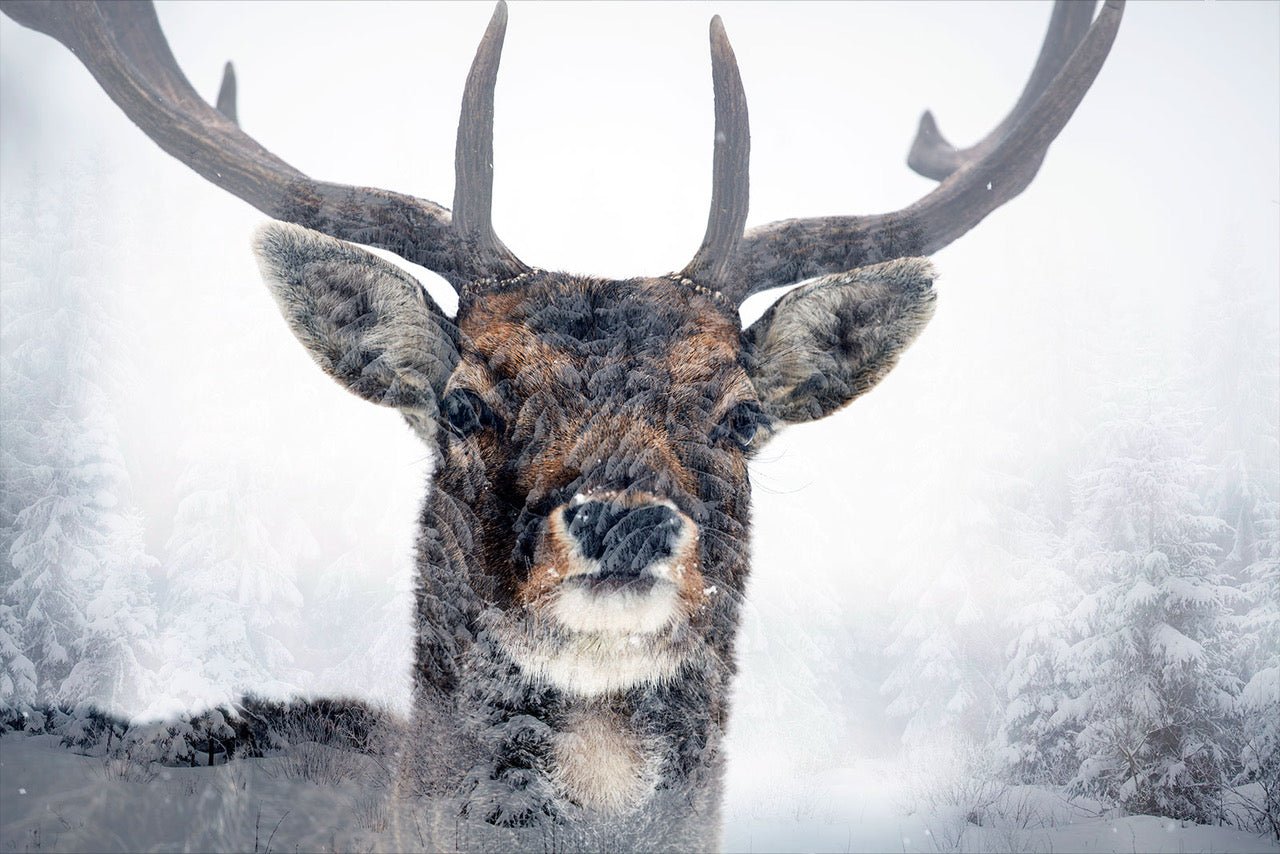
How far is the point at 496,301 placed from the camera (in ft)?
12.7

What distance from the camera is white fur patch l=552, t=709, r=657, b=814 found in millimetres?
3188

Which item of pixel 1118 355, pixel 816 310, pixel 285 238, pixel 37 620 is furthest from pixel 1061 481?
pixel 37 620

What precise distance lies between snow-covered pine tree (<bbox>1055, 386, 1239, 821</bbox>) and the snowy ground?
1.16m

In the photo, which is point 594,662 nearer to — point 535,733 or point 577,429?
point 535,733

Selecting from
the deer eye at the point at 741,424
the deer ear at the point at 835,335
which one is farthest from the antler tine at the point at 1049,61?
the deer eye at the point at 741,424

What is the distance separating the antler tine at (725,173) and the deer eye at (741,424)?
697mm

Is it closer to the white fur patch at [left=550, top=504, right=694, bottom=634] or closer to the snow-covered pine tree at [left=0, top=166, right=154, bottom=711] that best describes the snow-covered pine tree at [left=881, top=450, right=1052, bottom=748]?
the white fur patch at [left=550, top=504, right=694, bottom=634]

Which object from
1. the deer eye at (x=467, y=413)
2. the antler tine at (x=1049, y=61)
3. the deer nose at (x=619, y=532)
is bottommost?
the deer nose at (x=619, y=532)

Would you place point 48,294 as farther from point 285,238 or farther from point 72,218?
point 285,238

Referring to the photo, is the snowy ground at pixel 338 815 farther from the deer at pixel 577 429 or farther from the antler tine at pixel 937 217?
the antler tine at pixel 937 217

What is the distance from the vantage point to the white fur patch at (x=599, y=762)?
3.19 metres

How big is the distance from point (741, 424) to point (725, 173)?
3.84ft

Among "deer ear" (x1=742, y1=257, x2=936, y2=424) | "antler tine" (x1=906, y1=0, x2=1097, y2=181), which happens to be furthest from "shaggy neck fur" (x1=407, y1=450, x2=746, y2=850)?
"antler tine" (x1=906, y1=0, x2=1097, y2=181)

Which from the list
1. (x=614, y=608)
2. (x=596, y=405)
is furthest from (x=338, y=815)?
(x=596, y=405)
